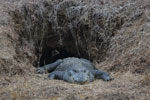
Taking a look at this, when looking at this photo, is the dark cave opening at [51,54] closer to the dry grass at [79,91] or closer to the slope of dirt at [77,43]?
the slope of dirt at [77,43]

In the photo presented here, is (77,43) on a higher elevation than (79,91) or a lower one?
lower

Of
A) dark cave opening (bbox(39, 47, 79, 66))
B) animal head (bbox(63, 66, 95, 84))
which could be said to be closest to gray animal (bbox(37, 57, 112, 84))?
animal head (bbox(63, 66, 95, 84))

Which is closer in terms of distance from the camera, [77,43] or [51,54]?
[77,43]

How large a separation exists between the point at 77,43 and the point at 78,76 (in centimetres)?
315

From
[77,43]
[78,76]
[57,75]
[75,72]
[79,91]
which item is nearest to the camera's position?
[79,91]

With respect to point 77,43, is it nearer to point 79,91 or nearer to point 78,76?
point 78,76

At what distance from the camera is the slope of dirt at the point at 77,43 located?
562 centimetres

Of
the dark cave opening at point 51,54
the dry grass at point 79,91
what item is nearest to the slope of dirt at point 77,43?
the dry grass at point 79,91

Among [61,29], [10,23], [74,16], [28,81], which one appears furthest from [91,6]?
[28,81]

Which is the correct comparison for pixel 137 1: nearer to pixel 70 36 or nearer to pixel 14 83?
pixel 70 36

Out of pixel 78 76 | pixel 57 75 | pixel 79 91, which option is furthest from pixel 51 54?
pixel 79 91

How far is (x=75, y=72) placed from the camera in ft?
23.7

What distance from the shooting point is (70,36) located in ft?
32.8

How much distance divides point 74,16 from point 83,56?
5.25 feet
